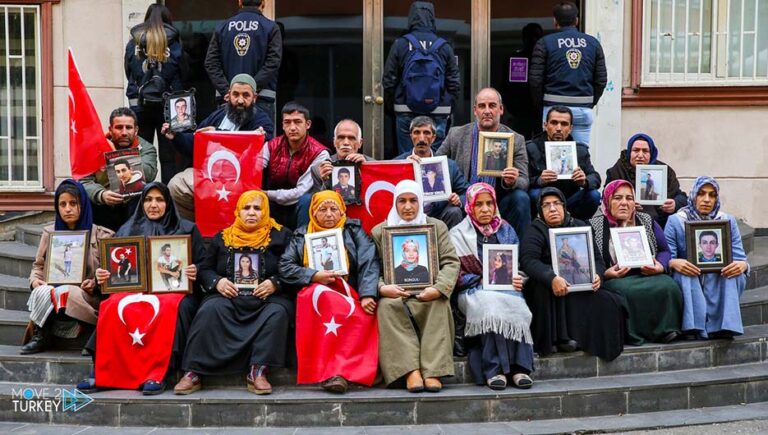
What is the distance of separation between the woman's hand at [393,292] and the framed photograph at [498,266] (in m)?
0.65

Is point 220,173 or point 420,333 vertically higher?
point 220,173

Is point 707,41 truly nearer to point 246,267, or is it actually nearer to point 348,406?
point 246,267

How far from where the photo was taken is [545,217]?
25.6 ft

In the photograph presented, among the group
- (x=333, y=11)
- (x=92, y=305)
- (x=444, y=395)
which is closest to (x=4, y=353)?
(x=92, y=305)

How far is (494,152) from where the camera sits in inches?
335

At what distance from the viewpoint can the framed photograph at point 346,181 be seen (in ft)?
27.2

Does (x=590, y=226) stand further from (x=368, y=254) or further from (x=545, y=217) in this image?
(x=368, y=254)

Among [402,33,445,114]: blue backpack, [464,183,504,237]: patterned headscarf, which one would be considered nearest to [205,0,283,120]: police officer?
[402,33,445,114]: blue backpack

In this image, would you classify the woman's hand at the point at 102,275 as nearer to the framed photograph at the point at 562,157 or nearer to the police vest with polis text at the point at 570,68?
the framed photograph at the point at 562,157

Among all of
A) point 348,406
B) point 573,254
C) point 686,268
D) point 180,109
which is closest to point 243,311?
point 348,406

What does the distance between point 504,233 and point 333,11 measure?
14.6ft

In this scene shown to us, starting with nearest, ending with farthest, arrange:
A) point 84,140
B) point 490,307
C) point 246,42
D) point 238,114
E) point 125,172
→ point 490,307, point 125,172, point 84,140, point 238,114, point 246,42

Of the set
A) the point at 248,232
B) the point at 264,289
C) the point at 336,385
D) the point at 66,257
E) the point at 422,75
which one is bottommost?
the point at 336,385

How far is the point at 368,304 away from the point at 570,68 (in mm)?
3597
